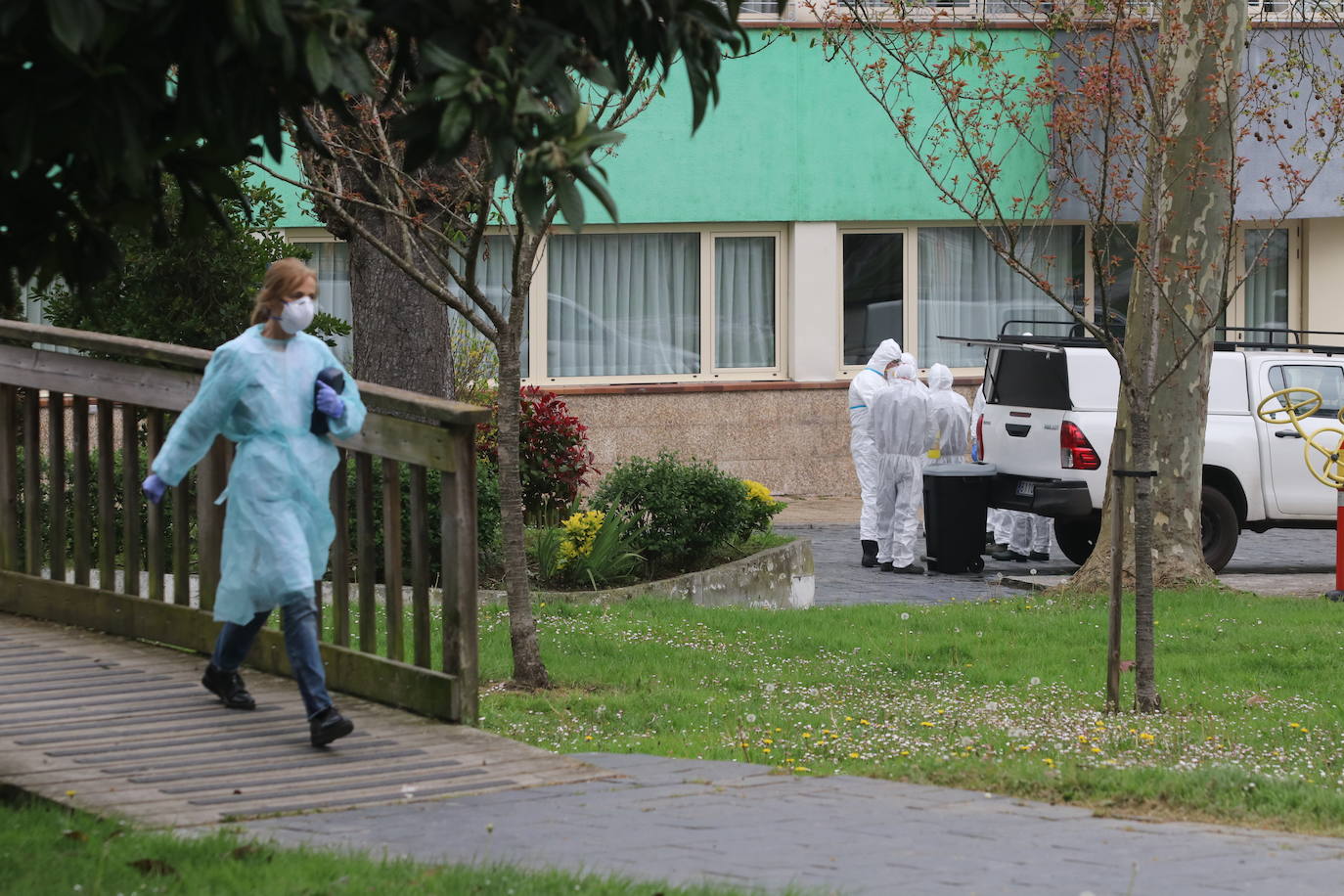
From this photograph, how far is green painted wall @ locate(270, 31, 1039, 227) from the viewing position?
22469 mm

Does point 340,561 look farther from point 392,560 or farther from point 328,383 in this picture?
point 328,383

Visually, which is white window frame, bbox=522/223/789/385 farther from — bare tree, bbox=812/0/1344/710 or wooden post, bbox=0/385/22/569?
wooden post, bbox=0/385/22/569

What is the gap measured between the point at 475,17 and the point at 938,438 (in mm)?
13890

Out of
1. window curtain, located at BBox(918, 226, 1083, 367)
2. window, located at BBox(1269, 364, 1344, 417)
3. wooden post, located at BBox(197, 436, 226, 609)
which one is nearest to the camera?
wooden post, located at BBox(197, 436, 226, 609)

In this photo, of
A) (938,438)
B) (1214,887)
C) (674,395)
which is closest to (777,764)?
(1214,887)

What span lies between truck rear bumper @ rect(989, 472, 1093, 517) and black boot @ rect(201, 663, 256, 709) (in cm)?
995

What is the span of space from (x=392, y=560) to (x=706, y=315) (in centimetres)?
1622

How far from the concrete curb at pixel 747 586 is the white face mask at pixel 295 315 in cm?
608

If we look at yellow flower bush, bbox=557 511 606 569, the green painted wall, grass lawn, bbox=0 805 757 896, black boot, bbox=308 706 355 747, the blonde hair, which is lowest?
grass lawn, bbox=0 805 757 896

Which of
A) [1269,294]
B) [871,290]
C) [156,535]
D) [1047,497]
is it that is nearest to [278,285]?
[156,535]

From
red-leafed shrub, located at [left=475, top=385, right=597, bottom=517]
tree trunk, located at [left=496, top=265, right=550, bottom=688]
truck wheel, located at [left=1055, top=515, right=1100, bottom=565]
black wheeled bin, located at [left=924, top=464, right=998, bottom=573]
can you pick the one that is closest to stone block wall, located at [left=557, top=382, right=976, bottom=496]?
truck wheel, located at [left=1055, top=515, right=1100, bottom=565]

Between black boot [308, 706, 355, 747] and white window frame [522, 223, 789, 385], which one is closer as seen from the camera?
black boot [308, 706, 355, 747]

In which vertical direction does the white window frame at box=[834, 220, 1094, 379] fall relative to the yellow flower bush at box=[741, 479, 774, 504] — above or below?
above

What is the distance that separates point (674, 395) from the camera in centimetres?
2270
